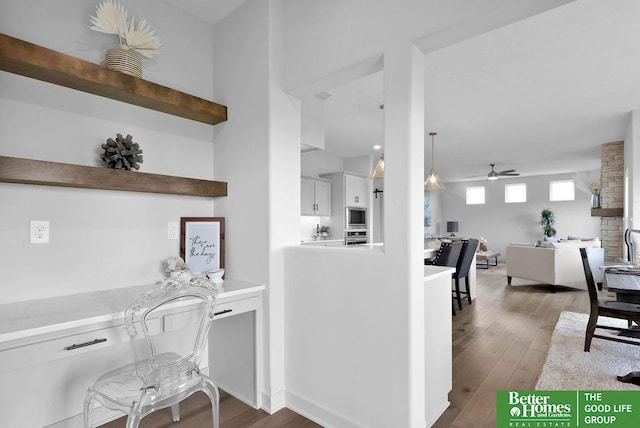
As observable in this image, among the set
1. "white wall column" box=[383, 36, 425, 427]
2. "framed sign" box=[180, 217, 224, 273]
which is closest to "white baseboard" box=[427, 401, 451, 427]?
"white wall column" box=[383, 36, 425, 427]

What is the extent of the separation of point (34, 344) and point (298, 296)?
4.34 ft

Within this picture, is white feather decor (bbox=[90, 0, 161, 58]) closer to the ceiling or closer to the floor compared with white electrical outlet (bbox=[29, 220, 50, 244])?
closer to the ceiling

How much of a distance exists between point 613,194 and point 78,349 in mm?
7514

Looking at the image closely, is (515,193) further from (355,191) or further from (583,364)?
(583,364)

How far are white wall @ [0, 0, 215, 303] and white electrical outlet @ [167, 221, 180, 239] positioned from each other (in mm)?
47

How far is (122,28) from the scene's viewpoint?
197cm

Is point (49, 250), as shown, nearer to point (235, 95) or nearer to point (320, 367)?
point (235, 95)

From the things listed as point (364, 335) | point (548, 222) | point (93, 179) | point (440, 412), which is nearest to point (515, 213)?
point (548, 222)

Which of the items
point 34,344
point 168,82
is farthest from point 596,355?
point 168,82

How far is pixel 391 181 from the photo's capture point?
68.9 inches

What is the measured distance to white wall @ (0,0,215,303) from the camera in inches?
70.0

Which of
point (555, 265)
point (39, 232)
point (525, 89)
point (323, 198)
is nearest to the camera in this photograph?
point (39, 232)

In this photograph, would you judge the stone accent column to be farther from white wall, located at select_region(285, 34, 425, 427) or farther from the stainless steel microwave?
white wall, located at select_region(285, 34, 425, 427)

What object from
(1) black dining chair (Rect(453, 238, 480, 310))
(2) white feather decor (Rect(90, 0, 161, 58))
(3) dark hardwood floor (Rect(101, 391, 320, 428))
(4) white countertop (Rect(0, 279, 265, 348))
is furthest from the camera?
(1) black dining chair (Rect(453, 238, 480, 310))
